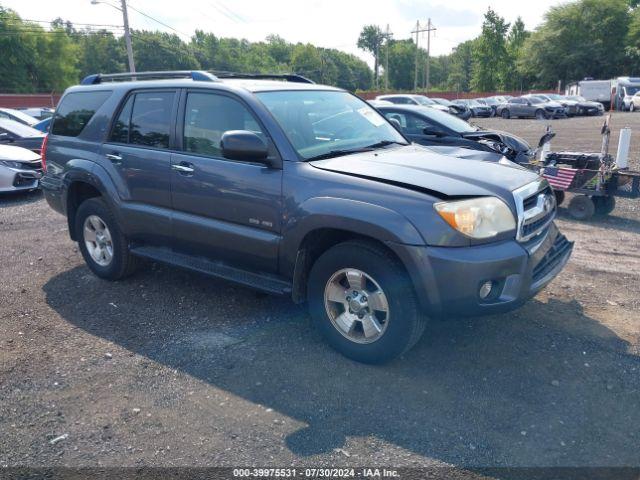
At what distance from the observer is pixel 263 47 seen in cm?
12300

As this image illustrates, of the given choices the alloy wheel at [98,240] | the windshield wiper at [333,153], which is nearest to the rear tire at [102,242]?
the alloy wheel at [98,240]

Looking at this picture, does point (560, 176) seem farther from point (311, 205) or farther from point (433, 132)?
point (311, 205)

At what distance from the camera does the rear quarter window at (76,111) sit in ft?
18.0

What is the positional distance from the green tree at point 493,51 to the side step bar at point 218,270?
74.5 m

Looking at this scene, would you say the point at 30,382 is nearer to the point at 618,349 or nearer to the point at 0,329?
the point at 0,329

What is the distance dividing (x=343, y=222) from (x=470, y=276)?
33.6 inches

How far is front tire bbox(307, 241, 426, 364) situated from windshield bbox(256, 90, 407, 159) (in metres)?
0.84

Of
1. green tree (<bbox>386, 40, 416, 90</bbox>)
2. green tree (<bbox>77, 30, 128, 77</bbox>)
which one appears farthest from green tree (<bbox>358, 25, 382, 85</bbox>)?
green tree (<bbox>77, 30, 128, 77</bbox>)

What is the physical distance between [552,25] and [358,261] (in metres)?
68.4

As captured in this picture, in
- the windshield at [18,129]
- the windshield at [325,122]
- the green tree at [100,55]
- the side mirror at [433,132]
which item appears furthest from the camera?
the green tree at [100,55]

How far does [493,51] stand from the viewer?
239 feet

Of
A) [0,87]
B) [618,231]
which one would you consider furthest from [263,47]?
[618,231]

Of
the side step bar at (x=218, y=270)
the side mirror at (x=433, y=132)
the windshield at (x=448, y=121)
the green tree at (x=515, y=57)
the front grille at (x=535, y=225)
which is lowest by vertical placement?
the side step bar at (x=218, y=270)

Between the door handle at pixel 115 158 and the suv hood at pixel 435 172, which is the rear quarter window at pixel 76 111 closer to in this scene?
the door handle at pixel 115 158
